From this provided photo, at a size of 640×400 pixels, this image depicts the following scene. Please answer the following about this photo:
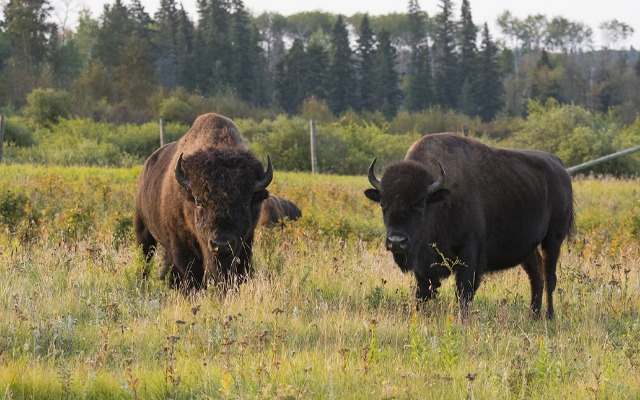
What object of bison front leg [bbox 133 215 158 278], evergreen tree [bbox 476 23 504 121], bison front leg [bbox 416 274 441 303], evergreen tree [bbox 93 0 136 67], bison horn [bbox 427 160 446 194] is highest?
evergreen tree [bbox 93 0 136 67]

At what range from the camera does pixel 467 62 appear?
9038cm

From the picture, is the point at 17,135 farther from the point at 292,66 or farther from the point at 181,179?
the point at 292,66

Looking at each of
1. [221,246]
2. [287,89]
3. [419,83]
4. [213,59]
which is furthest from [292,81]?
[221,246]

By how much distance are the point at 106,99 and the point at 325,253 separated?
4849cm

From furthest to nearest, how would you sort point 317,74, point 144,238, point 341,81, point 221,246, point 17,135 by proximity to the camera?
point 341,81 < point 317,74 < point 17,135 < point 144,238 < point 221,246

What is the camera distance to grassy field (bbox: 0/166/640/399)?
213 inches

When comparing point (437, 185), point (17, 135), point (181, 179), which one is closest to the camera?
point (437, 185)

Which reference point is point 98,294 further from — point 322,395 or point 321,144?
point 321,144

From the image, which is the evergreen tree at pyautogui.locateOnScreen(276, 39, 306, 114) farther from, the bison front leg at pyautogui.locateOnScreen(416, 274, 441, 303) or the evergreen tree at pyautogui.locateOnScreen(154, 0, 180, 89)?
the bison front leg at pyautogui.locateOnScreen(416, 274, 441, 303)

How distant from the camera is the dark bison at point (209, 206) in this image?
8.04 metres

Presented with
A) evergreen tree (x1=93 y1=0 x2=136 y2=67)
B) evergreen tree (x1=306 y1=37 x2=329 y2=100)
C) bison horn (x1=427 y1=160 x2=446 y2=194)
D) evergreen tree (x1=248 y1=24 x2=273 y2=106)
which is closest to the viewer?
bison horn (x1=427 y1=160 x2=446 y2=194)

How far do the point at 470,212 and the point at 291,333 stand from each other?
2.72 meters

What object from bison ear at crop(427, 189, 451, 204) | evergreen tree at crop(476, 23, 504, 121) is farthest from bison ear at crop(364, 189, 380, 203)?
evergreen tree at crop(476, 23, 504, 121)

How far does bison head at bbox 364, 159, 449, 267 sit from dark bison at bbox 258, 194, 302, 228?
6.37 m
